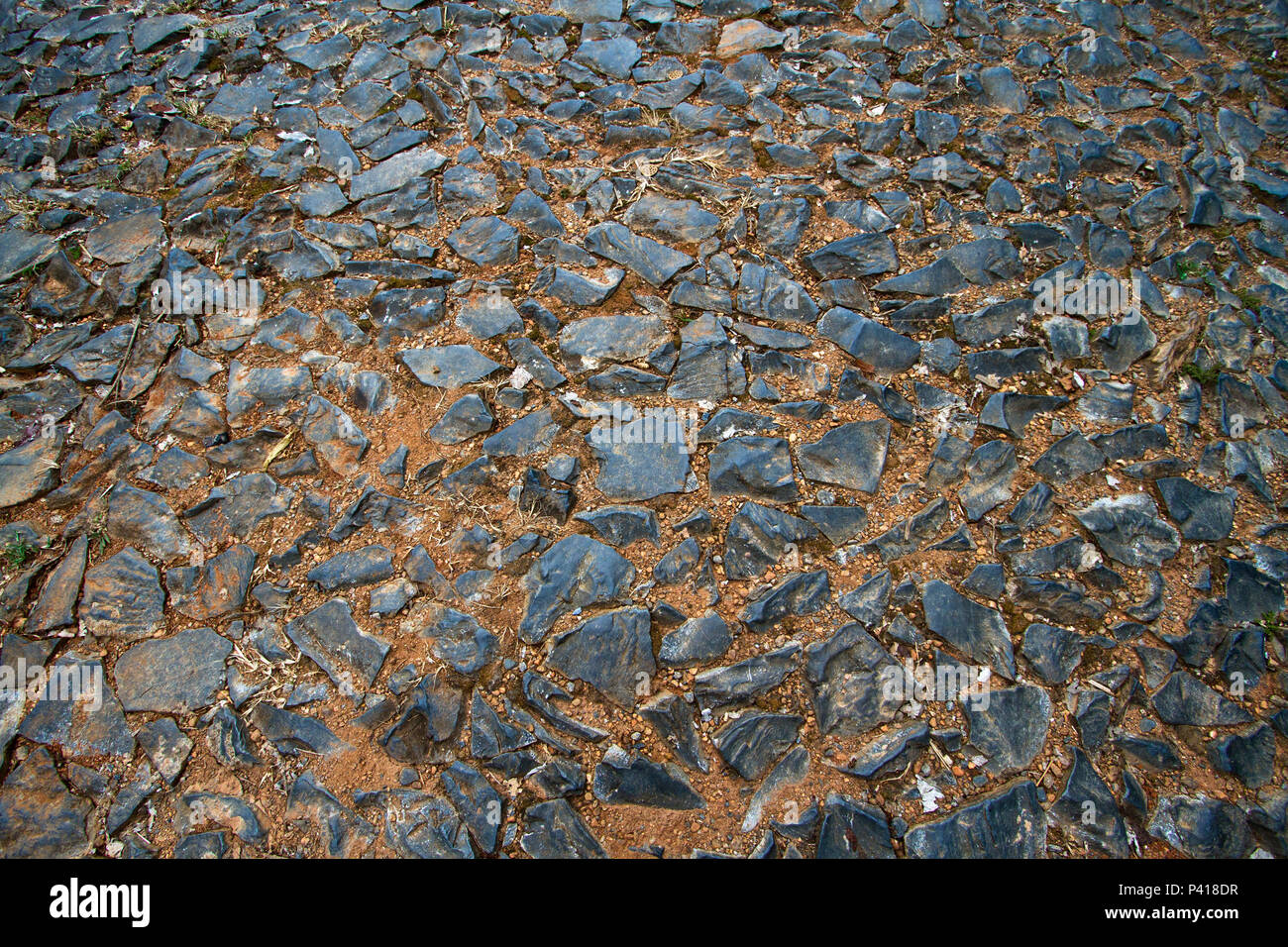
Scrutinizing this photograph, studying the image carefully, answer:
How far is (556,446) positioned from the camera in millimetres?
3869

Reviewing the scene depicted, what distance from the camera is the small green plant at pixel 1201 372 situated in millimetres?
4113

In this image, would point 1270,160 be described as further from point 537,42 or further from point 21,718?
point 21,718

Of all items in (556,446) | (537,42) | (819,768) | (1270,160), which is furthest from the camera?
(537,42)

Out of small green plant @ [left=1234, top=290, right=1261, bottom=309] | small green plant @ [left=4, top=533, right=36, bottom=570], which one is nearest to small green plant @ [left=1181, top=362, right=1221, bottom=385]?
small green plant @ [left=1234, top=290, right=1261, bottom=309]

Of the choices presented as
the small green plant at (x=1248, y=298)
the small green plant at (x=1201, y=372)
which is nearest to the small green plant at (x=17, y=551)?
the small green plant at (x=1201, y=372)

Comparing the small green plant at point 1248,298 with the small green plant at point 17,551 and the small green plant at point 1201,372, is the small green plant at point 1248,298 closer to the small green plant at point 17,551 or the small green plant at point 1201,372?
the small green plant at point 1201,372

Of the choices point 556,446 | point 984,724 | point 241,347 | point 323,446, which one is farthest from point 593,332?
point 984,724

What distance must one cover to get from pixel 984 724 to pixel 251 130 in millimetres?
5820

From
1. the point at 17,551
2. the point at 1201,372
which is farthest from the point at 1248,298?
the point at 17,551

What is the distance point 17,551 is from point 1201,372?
20.1 feet

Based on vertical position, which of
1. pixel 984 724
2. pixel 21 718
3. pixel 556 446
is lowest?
pixel 21 718

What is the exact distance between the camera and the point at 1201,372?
414cm

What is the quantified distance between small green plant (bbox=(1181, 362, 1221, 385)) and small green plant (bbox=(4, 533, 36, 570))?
6.01m

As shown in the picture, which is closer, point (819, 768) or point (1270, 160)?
point (819, 768)
